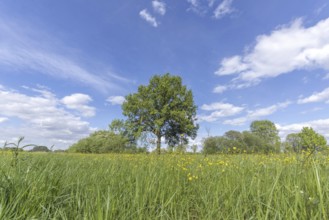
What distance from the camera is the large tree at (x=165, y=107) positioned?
35.4m

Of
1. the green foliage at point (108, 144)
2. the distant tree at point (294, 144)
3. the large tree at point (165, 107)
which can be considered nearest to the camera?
the distant tree at point (294, 144)

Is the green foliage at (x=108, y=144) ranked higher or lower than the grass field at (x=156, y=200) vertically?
higher

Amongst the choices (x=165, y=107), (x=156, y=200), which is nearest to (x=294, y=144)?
(x=156, y=200)

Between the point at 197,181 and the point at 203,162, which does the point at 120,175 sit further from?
the point at 203,162

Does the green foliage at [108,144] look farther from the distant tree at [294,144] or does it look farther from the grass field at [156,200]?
the grass field at [156,200]

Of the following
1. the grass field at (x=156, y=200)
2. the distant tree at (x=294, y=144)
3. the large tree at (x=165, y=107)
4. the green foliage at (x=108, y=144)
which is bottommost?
the grass field at (x=156, y=200)

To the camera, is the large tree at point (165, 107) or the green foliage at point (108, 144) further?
the large tree at point (165, 107)

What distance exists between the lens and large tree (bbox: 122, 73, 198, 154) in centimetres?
3541

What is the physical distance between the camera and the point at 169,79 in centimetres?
3841

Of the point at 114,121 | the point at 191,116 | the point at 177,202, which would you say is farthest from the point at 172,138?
the point at 177,202

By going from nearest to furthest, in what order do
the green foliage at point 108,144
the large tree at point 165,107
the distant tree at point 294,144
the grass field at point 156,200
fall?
the grass field at point 156,200 → the distant tree at point 294,144 → the green foliage at point 108,144 → the large tree at point 165,107

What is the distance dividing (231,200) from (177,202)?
27.4 inches

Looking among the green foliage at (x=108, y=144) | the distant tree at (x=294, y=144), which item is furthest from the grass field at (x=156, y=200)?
the green foliage at (x=108, y=144)

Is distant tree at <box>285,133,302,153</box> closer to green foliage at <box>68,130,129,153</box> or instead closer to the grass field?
the grass field
